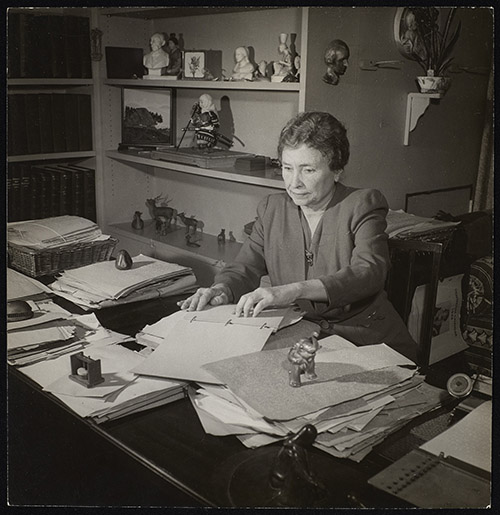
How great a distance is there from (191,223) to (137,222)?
29 centimetres

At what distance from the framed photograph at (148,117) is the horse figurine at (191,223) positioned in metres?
0.35

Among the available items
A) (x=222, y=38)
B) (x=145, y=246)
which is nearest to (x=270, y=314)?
(x=145, y=246)

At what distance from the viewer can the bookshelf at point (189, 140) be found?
2.43 m

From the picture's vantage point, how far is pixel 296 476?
2.89ft

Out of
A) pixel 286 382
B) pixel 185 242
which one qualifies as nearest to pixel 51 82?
pixel 185 242

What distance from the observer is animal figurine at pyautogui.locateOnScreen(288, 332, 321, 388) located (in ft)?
3.51

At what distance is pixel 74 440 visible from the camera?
3.64 feet

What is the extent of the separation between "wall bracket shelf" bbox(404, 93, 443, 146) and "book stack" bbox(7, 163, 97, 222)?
1405mm

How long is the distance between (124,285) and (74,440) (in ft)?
2.19

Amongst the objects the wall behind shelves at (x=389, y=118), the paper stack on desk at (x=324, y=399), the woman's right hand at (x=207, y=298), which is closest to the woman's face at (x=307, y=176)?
the wall behind shelves at (x=389, y=118)

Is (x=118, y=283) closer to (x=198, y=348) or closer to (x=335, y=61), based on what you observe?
(x=198, y=348)

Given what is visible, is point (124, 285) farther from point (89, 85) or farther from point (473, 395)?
point (89, 85)

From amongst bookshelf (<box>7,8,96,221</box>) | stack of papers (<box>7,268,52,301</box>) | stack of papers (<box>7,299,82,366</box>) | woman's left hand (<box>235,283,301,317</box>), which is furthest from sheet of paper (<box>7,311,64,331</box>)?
bookshelf (<box>7,8,96,221</box>)

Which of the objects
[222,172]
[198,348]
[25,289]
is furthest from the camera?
[222,172]
